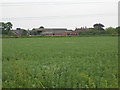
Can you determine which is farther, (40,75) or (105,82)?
(40,75)

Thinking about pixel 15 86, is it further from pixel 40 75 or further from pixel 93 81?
pixel 93 81

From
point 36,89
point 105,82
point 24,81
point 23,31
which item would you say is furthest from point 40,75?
point 23,31

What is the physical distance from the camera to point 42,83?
203 inches

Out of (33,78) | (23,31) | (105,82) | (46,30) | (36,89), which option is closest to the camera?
(36,89)

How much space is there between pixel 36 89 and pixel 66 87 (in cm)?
62

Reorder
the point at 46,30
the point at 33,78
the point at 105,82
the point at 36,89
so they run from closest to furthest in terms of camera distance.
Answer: the point at 36,89, the point at 105,82, the point at 33,78, the point at 46,30

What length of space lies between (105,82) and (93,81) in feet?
0.92

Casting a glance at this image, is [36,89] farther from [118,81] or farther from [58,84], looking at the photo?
[118,81]

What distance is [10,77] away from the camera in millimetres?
5914

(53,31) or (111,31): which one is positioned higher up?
(53,31)

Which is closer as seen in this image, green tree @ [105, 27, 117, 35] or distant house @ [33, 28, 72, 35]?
green tree @ [105, 27, 117, 35]

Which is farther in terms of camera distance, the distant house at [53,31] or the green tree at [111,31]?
the distant house at [53,31]

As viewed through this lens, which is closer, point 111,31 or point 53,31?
point 111,31

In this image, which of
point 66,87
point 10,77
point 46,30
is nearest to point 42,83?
point 66,87
